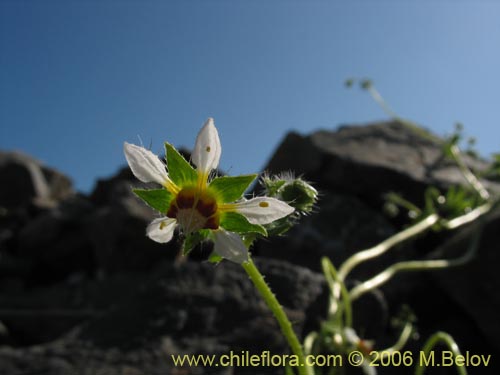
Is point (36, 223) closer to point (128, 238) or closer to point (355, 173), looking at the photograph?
point (128, 238)

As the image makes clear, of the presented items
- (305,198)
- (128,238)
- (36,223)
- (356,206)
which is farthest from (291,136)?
(36,223)

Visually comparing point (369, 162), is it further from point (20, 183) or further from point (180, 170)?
point (20, 183)

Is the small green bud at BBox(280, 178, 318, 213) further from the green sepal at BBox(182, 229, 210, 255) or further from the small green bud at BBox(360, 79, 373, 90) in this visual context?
the small green bud at BBox(360, 79, 373, 90)

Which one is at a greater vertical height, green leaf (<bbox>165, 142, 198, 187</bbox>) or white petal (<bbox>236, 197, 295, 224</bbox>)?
green leaf (<bbox>165, 142, 198, 187</bbox>)

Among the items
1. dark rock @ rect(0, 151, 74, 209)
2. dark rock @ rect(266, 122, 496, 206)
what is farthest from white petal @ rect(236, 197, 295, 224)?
dark rock @ rect(0, 151, 74, 209)

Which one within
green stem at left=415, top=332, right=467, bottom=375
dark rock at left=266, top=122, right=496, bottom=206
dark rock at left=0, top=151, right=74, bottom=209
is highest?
dark rock at left=0, top=151, right=74, bottom=209

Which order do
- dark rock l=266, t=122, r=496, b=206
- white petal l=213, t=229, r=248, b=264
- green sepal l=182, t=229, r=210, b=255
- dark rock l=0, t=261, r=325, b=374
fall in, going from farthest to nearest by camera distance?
dark rock l=266, t=122, r=496, b=206, dark rock l=0, t=261, r=325, b=374, green sepal l=182, t=229, r=210, b=255, white petal l=213, t=229, r=248, b=264
